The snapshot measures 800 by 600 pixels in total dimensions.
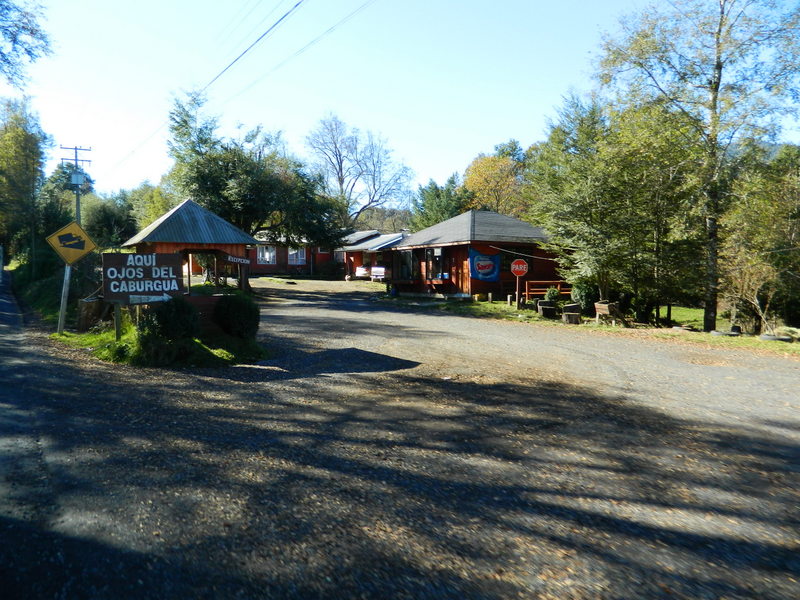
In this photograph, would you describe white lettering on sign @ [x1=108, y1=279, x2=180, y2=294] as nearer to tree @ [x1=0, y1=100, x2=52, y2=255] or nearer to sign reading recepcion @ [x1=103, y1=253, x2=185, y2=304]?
sign reading recepcion @ [x1=103, y1=253, x2=185, y2=304]

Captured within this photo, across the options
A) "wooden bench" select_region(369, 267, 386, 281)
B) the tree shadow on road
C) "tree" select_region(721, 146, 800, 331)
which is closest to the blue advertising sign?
"tree" select_region(721, 146, 800, 331)

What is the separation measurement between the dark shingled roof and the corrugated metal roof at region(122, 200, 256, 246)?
9565 mm

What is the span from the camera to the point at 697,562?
342 cm

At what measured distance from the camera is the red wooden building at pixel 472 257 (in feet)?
84.4

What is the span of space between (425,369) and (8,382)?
6.30 m

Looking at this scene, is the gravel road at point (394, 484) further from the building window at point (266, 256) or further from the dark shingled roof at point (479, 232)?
the building window at point (266, 256)

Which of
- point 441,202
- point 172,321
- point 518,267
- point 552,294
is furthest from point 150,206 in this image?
point 172,321

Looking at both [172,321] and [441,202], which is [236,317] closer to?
[172,321]

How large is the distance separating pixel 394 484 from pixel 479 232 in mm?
22344

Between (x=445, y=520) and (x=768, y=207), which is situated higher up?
(x=768, y=207)

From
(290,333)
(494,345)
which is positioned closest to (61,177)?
(290,333)

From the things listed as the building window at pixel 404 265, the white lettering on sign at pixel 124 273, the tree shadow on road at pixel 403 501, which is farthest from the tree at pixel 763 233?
the white lettering on sign at pixel 124 273

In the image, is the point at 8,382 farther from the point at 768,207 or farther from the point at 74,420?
the point at 768,207

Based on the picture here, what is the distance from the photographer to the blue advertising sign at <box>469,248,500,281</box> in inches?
1009
